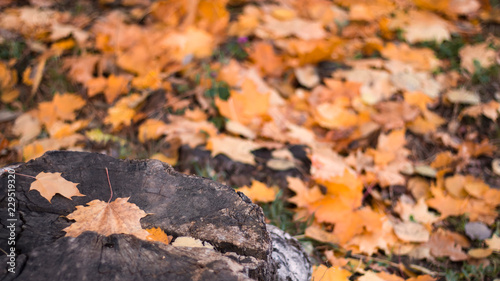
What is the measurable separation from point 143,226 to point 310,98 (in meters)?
1.72

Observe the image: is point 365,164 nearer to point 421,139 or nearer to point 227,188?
point 421,139

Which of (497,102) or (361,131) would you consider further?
(497,102)

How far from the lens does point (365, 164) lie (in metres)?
2.14

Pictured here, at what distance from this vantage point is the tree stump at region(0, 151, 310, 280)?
0.93 m

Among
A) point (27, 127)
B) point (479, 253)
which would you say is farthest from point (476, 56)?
point (27, 127)

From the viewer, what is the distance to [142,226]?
1.09m

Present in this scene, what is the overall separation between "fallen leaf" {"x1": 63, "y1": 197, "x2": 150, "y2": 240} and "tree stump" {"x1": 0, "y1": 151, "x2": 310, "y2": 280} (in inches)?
0.8

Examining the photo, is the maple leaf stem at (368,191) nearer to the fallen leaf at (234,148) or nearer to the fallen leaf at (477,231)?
the fallen leaf at (477,231)

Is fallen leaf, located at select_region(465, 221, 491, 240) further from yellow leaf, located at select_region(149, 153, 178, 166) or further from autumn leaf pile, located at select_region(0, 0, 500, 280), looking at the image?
yellow leaf, located at select_region(149, 153, 178, 166)

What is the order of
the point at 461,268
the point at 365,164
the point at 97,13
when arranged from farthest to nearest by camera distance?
the point at 97,13, the point at 365,164, the point at 461,268

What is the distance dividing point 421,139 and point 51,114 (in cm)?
247

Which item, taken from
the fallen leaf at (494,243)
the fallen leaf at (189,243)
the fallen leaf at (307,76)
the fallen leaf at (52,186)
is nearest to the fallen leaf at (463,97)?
the fallen leaf at (307,76)

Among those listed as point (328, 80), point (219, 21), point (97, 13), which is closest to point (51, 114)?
point (97, 13)

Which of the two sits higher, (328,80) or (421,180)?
(328,80)
